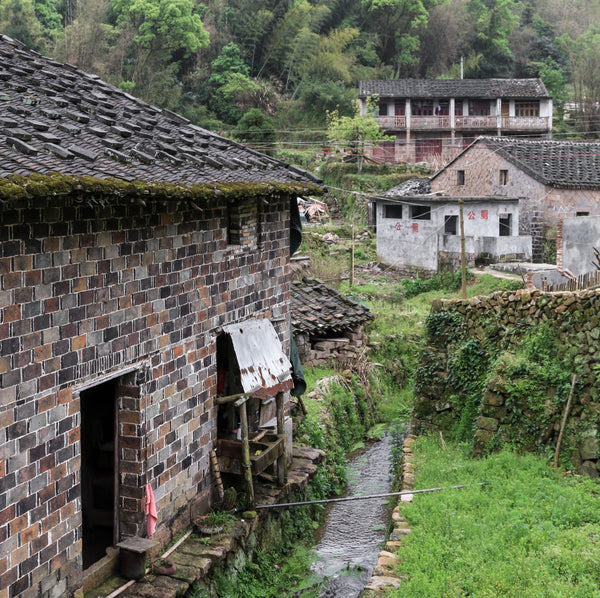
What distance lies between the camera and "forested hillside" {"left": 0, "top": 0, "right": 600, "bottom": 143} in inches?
1747

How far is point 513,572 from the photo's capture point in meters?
7.71

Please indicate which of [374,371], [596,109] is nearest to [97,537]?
[374,371]

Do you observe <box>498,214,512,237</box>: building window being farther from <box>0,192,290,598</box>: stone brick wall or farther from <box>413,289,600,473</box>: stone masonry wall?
<box>0,192,290,598</box>: stone brick wall

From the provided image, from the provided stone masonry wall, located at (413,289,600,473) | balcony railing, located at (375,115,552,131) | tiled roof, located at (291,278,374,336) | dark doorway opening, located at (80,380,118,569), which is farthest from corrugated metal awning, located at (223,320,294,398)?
balcony railing, located at (375,115,552,131)

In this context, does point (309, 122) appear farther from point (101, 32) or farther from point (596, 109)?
point (596, 109)

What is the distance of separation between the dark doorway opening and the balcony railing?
37.9m

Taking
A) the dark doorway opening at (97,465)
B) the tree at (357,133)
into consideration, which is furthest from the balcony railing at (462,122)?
the dark doorway opening at (97,465)

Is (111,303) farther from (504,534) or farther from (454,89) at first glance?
(454,89)

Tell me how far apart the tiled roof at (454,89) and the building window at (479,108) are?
31.6 inches

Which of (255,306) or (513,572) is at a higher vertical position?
(255,306)

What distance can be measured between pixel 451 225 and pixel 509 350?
59.7 ft

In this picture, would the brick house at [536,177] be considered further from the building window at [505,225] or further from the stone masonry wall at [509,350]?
the stone masonry wall at [509,350]

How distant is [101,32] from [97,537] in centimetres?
4215

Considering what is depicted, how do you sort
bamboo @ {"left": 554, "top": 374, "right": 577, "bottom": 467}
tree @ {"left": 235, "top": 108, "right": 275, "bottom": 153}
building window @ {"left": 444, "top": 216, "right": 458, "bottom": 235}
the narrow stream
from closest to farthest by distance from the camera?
the narrow stream → bamboo @ {"left": 554, "top": 374, "right": 577, "bottom": 467} → building window @ {"left": 444, "top": 216, "right": 458, "bottom": 235} → tree @ {"left": 235, "top": 108, "right": 275, "bottom": 153}
